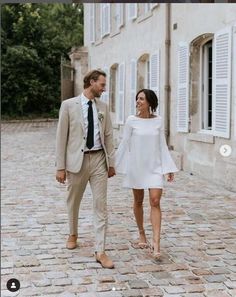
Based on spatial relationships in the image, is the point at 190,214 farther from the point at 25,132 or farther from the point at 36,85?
the point at 36,85

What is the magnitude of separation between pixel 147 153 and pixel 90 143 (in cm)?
49

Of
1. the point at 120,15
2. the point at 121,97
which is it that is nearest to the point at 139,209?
the point at 121,97

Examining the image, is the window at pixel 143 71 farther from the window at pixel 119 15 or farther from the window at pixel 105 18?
the window at pixel 105 18

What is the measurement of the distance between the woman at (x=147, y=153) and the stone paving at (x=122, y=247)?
47 cm

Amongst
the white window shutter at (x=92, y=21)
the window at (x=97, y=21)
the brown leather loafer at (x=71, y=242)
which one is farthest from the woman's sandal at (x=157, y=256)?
the white window shutter at (x=92, y=21)

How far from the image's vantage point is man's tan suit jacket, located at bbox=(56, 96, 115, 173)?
455cm

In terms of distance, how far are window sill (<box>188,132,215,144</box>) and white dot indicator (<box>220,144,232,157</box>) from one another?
0.39m

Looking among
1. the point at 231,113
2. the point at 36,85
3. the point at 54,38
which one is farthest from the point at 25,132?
the point at 231,113

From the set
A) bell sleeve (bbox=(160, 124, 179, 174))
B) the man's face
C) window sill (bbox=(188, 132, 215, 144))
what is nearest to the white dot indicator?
window sill (bbox=(188, 132, 215, 144))

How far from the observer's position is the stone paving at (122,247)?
3.82 metres

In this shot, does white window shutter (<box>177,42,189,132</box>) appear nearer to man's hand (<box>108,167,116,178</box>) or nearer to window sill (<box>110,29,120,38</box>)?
window sill (<box>110,29,120,38</box>)

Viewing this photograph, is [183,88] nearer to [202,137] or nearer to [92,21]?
[202,137]

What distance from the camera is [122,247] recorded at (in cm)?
500

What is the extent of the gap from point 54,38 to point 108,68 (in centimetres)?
1232
